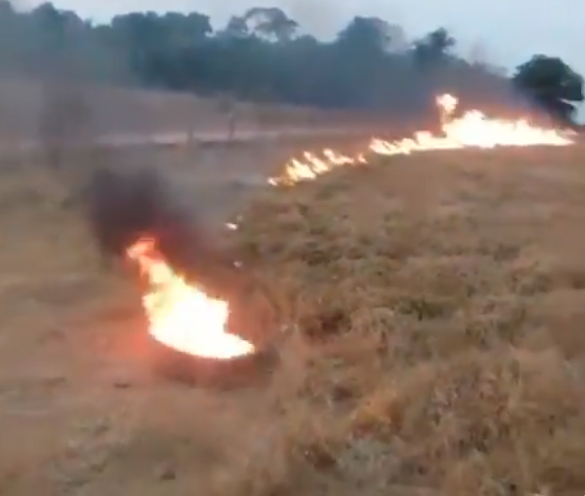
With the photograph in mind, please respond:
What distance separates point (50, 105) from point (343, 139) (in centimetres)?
915

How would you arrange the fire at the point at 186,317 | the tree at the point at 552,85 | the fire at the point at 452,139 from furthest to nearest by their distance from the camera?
1. the tree at the point at 552,85
2. the fire at the point at 452,139
3. the fire at the point at 186,317

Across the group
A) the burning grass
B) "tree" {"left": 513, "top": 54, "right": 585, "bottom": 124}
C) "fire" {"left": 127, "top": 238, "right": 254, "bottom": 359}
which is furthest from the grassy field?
"tree" {"left": 513, "top": 54, "right": 585, "bottom": 124}

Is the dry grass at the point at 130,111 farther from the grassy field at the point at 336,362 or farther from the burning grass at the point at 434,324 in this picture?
the burning grass at the point at 434,324

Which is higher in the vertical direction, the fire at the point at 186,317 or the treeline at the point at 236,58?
the treeline at the point at 236,58

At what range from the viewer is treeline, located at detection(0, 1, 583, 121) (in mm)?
19594

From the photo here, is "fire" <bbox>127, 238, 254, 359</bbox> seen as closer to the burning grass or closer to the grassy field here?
the grassy field

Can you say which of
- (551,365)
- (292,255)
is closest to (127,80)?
(292,255)

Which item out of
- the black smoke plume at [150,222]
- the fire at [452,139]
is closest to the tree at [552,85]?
the fire at [452,139]

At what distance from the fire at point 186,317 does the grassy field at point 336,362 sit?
0.35 meters

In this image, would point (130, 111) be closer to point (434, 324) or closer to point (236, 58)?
point (236, 58)

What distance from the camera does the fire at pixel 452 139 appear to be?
2462 cm

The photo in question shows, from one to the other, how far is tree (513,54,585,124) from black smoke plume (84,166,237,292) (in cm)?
1821

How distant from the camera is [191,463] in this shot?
8.97m

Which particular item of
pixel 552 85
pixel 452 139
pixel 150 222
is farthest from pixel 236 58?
pixel 552 85
